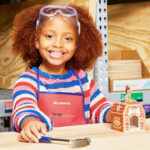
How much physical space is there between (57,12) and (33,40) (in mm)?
A: 150

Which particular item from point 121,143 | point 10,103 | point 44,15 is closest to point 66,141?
point 121,143

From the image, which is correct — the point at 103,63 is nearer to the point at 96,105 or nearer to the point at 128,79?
the point at 128,79

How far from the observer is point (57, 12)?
124 cm

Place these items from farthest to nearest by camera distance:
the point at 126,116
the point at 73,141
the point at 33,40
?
1. the point at 33,40
2. the point at 126,116
3. the point at 73,141

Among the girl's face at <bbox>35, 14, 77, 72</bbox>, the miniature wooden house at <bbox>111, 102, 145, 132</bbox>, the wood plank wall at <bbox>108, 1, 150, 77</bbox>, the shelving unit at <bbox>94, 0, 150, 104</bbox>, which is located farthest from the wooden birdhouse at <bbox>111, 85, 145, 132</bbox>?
the wood plank wall at <bbox>108, 1, 150, 77</bbox>

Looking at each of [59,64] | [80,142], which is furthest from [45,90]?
[80,142]

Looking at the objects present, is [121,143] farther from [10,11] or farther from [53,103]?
[10,11]

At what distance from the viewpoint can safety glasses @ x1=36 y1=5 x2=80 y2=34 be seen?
1238 millimetres

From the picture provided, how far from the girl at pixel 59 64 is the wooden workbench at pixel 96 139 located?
23 centimetres

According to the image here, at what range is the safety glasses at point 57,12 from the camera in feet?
4.06

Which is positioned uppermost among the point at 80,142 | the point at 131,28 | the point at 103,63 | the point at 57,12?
the point at 131,28

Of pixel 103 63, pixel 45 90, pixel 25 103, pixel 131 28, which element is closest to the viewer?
pixel 25 103

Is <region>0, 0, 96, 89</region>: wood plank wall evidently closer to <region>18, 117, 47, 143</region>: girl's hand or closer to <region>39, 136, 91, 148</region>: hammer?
<region>18, 117, 47, 143</region>: girl's hand

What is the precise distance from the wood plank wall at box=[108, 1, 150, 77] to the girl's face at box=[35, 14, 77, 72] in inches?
31.1
